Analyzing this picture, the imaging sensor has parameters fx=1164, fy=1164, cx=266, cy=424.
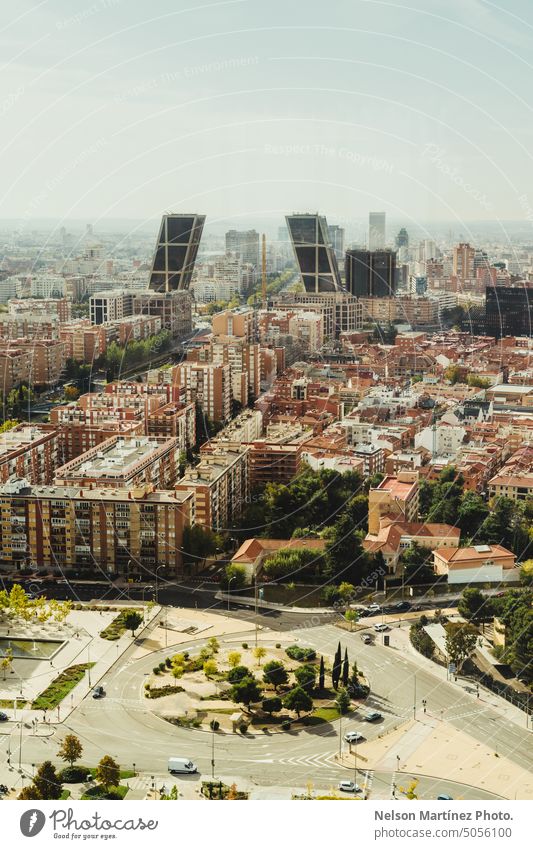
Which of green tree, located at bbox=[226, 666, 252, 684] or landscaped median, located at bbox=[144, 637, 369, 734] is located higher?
green tree, located at bbox=[226, 666, 252, 684]

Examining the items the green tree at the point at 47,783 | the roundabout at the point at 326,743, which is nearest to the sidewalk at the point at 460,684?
the roundabout at the point at 326,743

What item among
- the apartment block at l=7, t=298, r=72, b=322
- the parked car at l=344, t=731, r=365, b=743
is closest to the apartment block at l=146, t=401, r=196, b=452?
the parked car at l=344, t=731, r=365, b=743

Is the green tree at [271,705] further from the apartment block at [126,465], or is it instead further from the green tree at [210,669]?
the apartment block at [126,465]

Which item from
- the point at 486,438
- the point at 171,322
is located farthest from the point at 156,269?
the point at 486,438

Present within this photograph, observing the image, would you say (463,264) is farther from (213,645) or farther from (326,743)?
(326,743)

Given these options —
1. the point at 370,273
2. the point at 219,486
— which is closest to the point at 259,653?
the point at 219,486

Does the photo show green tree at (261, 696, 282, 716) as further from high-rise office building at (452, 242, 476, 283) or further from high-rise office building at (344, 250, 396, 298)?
high-rise office building at (452, 242, 476, 283)
